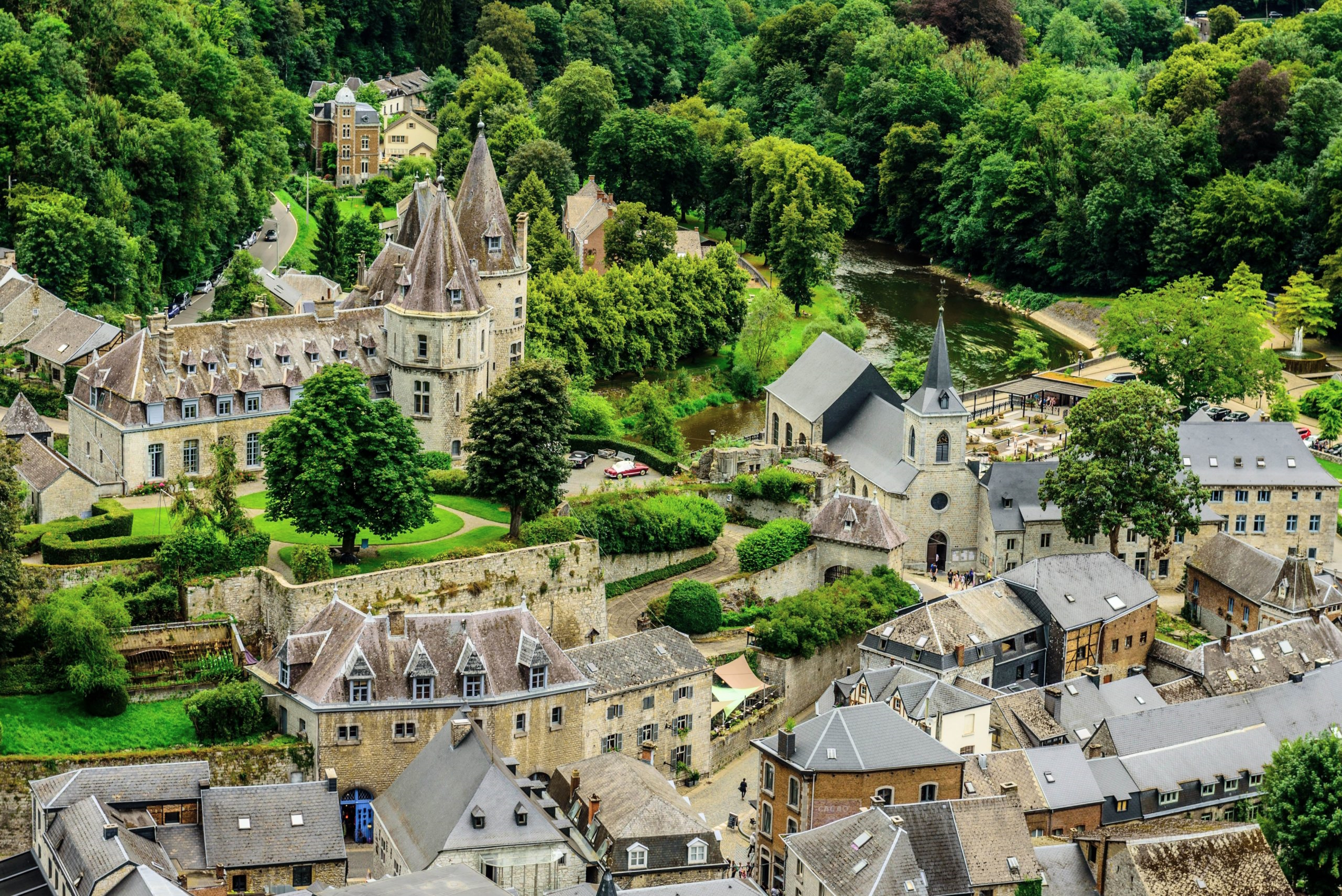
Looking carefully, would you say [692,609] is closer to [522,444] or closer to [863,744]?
[522,444]

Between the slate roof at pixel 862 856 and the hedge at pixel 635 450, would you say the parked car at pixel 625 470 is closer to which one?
the hedge at pixel 635 450

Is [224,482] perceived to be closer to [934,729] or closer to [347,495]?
[347,495]

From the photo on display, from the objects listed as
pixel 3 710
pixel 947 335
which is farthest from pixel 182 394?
pixel 947 335

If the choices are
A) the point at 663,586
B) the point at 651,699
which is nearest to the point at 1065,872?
the point at 651,699

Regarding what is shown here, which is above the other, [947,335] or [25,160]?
[25,160]

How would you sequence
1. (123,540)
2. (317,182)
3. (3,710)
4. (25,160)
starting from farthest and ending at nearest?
(317,182)
(25,160)
(123,540)
(3,710)

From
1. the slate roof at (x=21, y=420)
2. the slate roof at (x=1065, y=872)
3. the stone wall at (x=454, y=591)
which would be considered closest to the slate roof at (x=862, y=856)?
the slate roof at (x=1065, y=872)
